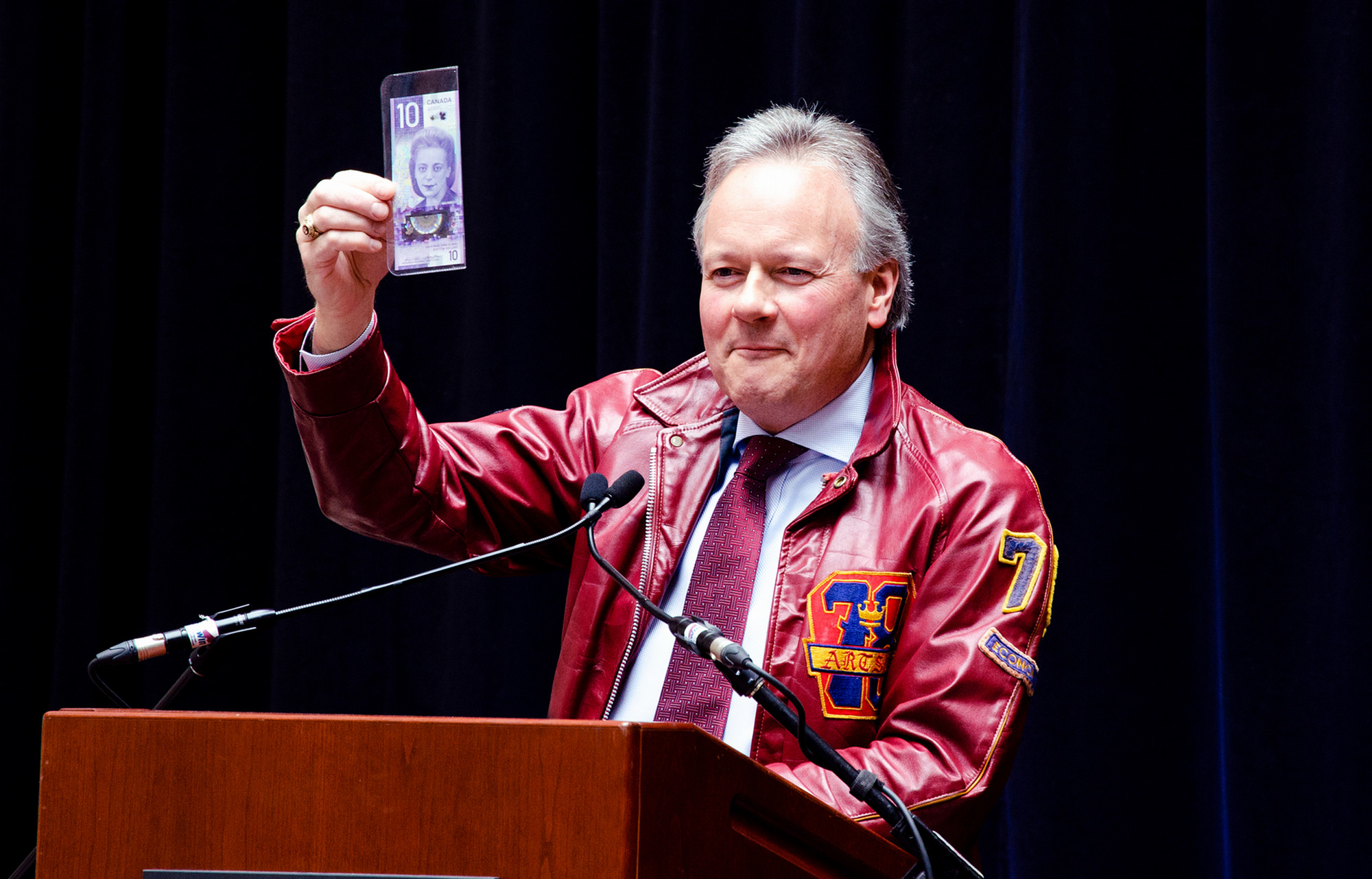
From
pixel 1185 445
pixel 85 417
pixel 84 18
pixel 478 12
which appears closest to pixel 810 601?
pixel 1185 445

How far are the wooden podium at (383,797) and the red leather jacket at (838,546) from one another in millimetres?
490

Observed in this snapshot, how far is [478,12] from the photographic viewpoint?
252 centimetres

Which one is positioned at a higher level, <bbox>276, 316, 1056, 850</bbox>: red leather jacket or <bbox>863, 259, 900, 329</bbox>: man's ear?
<bbox>863, 259, 900, 329</bbox>: man's ear

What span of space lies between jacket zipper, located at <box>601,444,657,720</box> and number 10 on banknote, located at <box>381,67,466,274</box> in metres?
0.42

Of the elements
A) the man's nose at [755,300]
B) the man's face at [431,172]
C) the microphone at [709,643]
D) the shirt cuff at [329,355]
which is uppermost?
the man's face at [431,172]

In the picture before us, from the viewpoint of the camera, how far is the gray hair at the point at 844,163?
165 centimetres

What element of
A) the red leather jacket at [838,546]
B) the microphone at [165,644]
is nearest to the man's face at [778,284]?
the red leather jacket at [838,546]

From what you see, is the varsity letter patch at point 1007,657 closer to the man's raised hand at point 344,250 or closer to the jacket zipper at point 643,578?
the jacket zipper at point 643,578

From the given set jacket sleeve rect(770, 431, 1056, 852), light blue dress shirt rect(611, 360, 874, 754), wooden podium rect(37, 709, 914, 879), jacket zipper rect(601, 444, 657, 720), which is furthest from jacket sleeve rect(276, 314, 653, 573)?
wooden podium rect(37, 709, 914, 879)

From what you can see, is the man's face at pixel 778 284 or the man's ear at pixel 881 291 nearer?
the man's face at pixel 778 284

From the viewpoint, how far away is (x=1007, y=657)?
4.69 ft

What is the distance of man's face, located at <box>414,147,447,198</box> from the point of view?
136 cm

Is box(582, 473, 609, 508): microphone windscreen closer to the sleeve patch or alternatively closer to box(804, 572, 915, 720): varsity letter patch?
box(804, 572, 915, 720): varsity letter patch

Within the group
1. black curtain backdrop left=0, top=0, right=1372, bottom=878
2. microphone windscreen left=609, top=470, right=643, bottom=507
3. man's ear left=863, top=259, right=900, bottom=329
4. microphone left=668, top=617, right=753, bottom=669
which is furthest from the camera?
black curtain backdrop left=0, top=0, right=1372, bottom=878
